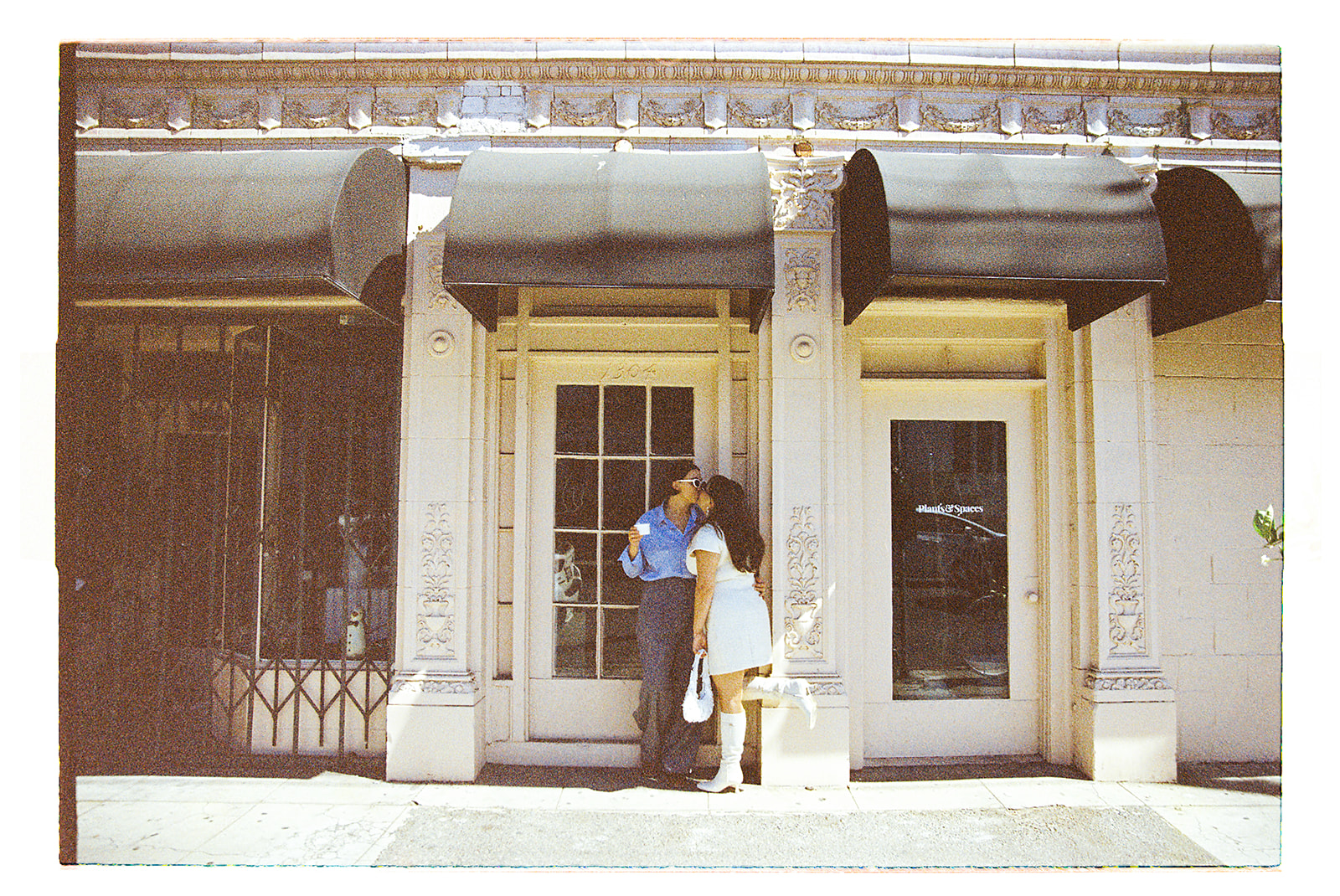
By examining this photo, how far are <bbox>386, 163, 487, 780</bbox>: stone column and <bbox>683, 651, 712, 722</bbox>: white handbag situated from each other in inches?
55.5

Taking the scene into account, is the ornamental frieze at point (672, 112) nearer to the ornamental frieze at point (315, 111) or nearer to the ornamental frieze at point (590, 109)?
the ornamental frieze at point (590, 109)

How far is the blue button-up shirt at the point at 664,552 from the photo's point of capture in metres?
4.97

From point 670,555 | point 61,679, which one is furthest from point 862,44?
point 61,679

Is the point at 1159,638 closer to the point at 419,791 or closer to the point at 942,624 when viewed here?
the point at 942,624

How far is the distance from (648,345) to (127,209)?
3.16m

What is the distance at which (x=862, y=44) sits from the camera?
204 inches

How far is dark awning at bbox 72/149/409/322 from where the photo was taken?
167 inches

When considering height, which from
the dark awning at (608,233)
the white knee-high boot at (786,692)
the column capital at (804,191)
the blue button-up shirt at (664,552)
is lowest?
the white knee-high boot at (786,692)

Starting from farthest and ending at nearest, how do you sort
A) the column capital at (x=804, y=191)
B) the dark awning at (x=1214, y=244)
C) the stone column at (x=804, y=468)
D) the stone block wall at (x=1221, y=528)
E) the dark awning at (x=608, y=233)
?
the stone block wall at (x=1221, y=528) → the column capital at (x=804, y=191) → the stone column at (x=804, y=468) → the dark awning at (x=1214, y=244) → the dark awning at (x=608, y=233)

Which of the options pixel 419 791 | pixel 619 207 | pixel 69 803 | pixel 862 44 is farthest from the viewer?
pixel 862 44

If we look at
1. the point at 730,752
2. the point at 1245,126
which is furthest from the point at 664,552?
the point at 1245,126

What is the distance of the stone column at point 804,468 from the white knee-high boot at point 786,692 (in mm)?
97

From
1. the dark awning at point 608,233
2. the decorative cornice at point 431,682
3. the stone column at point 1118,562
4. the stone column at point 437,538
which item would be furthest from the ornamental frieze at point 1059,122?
the decorative cornice at point 431,682

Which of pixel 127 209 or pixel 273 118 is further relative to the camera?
pixel 273 118
